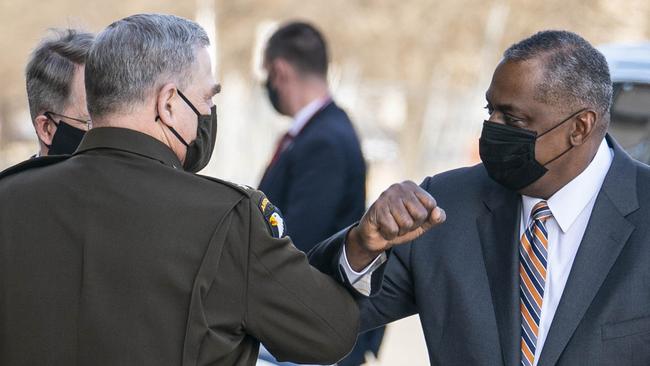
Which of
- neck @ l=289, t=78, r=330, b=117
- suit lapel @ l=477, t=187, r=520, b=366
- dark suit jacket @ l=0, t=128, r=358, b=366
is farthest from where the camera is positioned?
neck @ l=289, t=78, r=330, b=117

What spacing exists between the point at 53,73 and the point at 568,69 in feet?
4.96

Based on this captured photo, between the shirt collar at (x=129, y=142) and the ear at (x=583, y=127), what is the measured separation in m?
1.21

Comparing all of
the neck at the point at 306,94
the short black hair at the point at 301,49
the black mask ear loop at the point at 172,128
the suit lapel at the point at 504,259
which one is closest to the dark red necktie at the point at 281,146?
the neck at the point at 306,94

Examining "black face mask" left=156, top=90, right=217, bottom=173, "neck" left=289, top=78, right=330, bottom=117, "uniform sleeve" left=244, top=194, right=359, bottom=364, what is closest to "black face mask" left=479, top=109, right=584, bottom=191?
"uniform sleeve" left=244, top=194, right=359, bottom=364

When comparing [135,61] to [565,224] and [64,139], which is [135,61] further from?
[565,224]

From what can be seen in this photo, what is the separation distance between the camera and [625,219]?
268cm

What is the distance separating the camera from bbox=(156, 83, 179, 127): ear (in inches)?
90.7

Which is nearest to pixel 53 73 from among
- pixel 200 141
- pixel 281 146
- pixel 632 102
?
pixel 200 141

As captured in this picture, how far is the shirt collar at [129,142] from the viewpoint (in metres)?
2.29

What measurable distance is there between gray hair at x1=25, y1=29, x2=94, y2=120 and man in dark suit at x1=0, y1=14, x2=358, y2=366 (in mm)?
574

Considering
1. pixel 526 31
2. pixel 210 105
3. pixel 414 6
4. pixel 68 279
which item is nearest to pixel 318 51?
pixel 210 105

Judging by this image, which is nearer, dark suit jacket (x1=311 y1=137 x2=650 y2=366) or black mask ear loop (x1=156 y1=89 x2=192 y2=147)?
black mask ear loop (x1=156 y1=89 x2=192 y2=147)

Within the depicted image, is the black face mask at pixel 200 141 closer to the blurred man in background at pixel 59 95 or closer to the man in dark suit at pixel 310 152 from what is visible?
the blurred man in background at pixel 59 95

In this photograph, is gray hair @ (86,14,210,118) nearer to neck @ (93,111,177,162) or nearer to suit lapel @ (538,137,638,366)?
neck @ (93,111,177,162)
